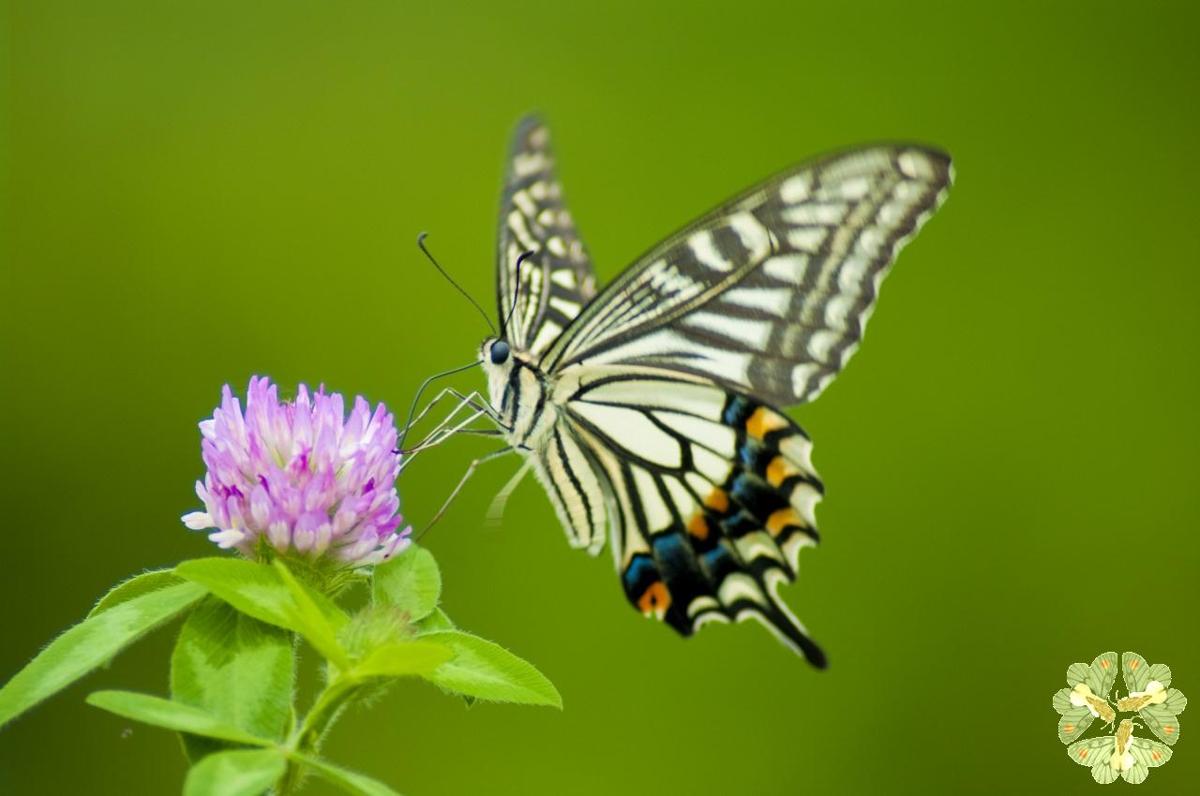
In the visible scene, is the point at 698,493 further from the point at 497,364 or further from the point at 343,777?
the point at 343,777

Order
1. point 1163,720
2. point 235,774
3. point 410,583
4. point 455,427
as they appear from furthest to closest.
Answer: point 455,427 → point 410,583 → point 1163,720 → point 235,774

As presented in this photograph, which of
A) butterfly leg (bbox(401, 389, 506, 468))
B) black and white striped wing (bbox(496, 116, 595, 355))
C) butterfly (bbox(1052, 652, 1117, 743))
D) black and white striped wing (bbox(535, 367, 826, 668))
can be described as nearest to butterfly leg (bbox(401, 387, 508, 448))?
butterfly leg (bbox(401, 389, 506, 468))

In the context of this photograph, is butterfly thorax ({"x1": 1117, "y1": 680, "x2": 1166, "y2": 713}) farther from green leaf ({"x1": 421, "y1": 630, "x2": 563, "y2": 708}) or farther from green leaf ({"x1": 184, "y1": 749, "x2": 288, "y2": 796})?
green leaf ({"x1": 184, "y1": 749, "x2": 288, "y2": 796})

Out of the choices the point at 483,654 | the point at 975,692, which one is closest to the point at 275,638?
the point at 483,654

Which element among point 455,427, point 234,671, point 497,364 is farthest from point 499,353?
point 234,671

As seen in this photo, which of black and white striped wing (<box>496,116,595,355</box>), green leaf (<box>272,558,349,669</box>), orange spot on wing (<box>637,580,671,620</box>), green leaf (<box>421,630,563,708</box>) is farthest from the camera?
black and white striped wing (<box>496,116,595,355</box>)
